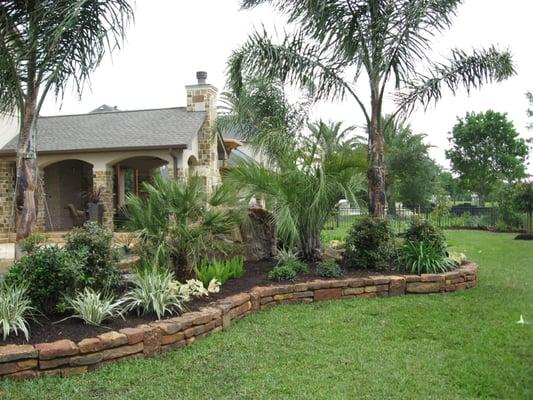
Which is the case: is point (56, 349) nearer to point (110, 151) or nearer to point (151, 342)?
point (151, 342)

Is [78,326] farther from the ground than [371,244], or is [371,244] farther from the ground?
[371,244]

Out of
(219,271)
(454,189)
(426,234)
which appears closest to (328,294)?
(219,271)

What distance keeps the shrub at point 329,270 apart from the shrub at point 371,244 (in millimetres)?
612

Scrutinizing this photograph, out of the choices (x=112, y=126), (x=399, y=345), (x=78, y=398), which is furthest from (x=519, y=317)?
(x=112, y=126)

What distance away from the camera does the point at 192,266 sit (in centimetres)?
638

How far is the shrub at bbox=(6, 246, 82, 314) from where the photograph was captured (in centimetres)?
452

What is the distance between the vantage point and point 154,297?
4.84m

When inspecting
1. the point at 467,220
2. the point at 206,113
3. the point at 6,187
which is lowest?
the point at 467,220

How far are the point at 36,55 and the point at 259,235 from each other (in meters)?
4.35

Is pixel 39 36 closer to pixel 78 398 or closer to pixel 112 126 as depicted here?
pixel 78 398

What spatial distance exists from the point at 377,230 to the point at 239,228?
7.36 ft

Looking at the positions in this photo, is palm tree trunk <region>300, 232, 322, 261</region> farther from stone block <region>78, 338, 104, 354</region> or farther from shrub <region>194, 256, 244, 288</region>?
stone block <region>78, 338, 104, 354</region>

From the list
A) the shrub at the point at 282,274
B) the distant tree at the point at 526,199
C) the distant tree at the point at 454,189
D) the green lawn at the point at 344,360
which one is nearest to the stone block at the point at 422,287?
the green lawn at the point at 344,360

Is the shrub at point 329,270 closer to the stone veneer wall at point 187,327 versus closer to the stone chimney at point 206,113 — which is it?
the stone veneer wall at point 187,327
